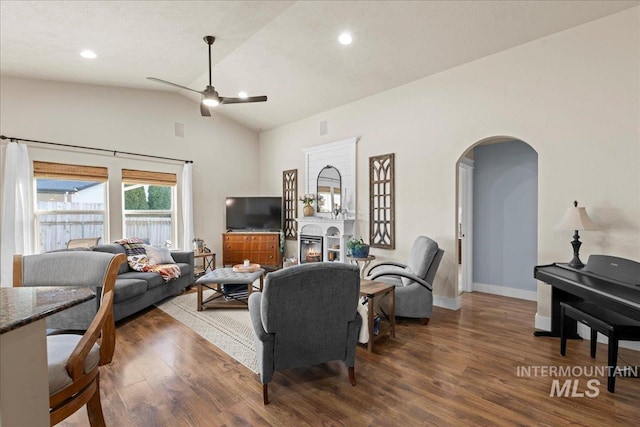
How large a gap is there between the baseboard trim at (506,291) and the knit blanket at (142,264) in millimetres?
4827

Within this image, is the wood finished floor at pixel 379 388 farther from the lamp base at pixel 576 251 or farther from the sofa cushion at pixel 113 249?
the sofa cushion at pixel 113 249

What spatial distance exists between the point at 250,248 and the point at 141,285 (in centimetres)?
263

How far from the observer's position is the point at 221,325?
3.66 metres

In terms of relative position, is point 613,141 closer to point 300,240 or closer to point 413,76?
point 413,76

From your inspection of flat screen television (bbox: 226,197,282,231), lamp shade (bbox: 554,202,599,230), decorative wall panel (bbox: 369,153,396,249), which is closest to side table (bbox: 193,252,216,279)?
flat screen television (bbox: 226,197,282,231)

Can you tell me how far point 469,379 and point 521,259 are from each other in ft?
9.72

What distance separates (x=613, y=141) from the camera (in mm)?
3049

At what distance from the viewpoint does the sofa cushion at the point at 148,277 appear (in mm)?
4160

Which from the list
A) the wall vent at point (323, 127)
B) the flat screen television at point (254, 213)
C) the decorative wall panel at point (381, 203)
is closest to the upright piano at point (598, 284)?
the decorative wall panel at point (381, 203)

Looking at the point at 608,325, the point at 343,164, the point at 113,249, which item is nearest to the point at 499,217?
the point at 343,164

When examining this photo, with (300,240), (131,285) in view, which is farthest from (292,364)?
(300,240)

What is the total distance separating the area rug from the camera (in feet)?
9.80

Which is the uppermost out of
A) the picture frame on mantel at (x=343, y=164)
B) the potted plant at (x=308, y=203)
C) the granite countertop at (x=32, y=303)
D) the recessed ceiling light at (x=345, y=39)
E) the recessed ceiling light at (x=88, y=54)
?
the recessed ceiling light at (x=345, y=39)

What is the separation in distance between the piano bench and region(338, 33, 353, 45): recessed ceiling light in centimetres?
368
